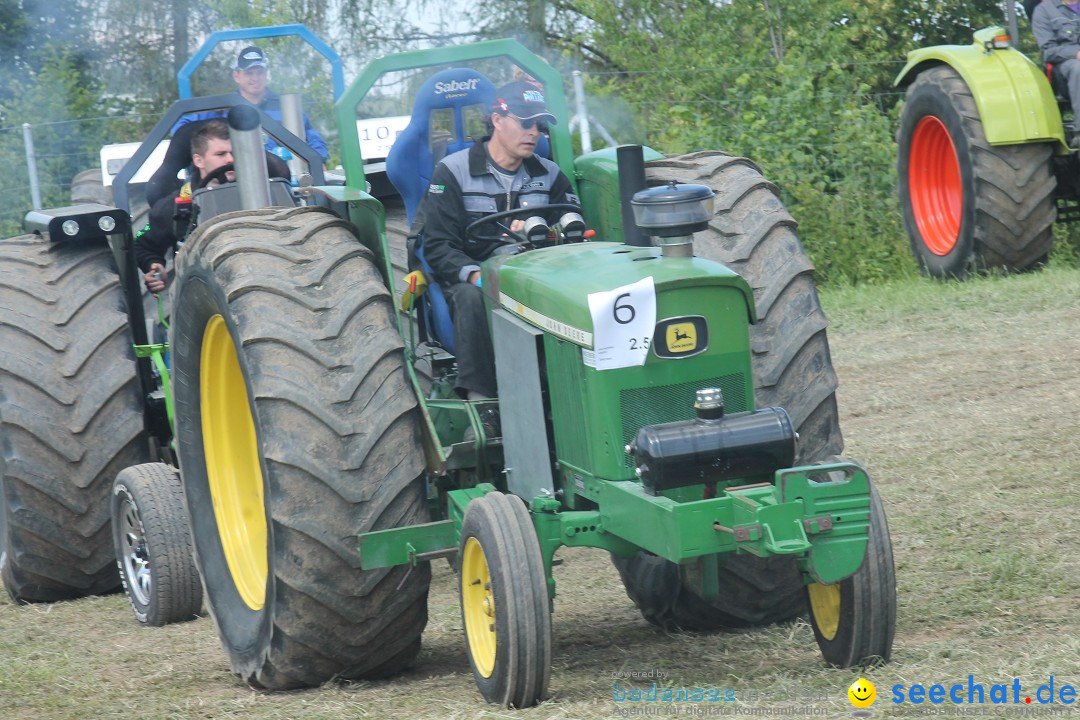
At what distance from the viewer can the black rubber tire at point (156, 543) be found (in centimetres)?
546

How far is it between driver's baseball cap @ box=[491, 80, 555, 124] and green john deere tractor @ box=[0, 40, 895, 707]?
453 millimetres

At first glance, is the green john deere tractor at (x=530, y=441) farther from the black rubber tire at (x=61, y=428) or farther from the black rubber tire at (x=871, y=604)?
the black rubber tire at (x=61, y=428)

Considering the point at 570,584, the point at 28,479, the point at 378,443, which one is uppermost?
the point at 378,443

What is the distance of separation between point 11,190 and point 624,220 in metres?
12.4

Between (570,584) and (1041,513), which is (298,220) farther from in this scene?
(1041,513)

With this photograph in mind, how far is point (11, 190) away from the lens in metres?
15.5

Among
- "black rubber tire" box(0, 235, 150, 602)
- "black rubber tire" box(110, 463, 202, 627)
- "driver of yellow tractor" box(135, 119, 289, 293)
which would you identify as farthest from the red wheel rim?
"black rubber tire" box(110, 463, 202, 627)

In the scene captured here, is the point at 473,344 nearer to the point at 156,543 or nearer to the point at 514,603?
the point at 514,603

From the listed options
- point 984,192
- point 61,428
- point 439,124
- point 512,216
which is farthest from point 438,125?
point 984,192

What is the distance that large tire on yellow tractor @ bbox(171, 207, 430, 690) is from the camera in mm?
→ 4195

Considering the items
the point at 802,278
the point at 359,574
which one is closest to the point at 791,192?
the point at 802,278

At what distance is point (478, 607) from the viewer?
4145 millimetres

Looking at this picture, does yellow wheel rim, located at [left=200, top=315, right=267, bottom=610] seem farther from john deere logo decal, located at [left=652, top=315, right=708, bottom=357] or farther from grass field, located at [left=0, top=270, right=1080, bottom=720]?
john deere logo decal, located at [left=652, top=315, right=708, bottom=357]

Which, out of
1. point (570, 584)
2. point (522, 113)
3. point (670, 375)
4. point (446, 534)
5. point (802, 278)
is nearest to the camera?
point (670, 375)
